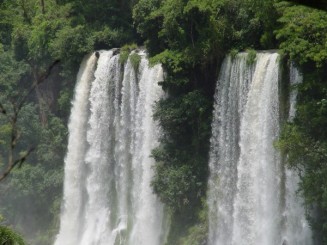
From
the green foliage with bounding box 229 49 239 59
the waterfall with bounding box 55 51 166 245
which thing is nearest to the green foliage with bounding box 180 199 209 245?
the waterfall with bounding box 55 51 166 245

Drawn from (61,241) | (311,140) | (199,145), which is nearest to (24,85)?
(61,241)

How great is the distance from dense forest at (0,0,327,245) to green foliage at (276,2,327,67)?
1.0 inches

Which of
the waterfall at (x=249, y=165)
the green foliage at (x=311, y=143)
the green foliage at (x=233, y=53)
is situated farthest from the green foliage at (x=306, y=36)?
the green foliage at (x=233, y=53)

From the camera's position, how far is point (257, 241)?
16016 mm

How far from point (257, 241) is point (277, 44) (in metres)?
5.24

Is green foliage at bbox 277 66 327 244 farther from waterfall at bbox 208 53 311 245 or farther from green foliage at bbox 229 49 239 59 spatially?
green foliage at bbox 229 49 239 59

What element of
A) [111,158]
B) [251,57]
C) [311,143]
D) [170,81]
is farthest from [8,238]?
[111,158]

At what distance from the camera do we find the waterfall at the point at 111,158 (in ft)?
67.7

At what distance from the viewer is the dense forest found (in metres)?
13.7

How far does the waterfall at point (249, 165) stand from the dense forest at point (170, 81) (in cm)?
52

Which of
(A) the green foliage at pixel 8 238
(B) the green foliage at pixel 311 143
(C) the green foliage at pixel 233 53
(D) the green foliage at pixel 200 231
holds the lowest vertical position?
(A) the green foliage at pixel 8 238

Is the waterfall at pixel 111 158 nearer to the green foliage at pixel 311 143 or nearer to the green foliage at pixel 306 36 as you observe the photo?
the green foliage at pixel 306 36

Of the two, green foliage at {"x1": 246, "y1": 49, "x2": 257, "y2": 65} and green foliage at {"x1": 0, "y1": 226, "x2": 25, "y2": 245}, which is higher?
green foliage at {"x1": 246, "y1": 49, "x2": 257, "y2": 65}

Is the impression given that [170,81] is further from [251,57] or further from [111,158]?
[111,158]
